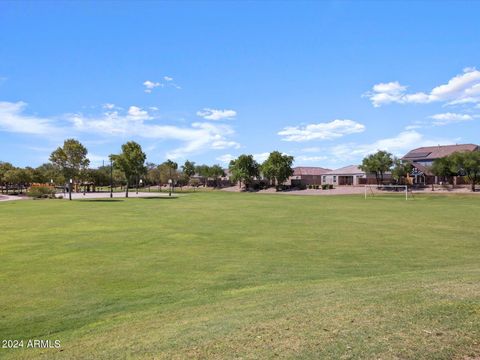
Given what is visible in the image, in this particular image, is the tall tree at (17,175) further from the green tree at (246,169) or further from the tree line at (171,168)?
the green tree at (246,169)

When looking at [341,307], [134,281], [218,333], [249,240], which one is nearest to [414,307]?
[341,307]

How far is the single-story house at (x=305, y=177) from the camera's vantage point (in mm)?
130375

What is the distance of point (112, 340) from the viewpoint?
22.1 feet

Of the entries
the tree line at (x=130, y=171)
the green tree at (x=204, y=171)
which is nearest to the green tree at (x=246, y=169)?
the tree line at (x=130, y=171)

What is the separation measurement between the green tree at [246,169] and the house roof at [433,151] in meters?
44.3

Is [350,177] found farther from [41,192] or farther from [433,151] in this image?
[41,192]

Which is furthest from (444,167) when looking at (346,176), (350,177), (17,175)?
(17,175)

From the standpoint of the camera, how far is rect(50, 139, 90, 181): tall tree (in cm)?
7006

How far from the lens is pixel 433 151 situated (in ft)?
374

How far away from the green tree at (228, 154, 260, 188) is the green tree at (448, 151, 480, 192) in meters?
56.0

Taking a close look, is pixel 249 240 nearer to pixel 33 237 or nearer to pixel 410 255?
pixel 410 255

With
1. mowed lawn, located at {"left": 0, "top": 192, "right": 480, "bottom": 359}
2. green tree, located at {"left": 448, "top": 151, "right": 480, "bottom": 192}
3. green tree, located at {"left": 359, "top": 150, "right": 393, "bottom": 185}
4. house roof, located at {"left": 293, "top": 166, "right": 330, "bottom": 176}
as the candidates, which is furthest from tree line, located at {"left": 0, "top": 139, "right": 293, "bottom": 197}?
mowed lawn, located at {"left": 0, "top": 192, "right": 480, "bottom": 359}

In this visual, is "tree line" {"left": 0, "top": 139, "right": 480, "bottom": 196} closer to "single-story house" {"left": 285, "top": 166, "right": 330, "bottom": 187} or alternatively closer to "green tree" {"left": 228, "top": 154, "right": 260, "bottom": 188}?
"green tree" {"left": 228, "top": 154, "right": 260, "bottom": 188}

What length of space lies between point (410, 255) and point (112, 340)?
12055 millimetres
